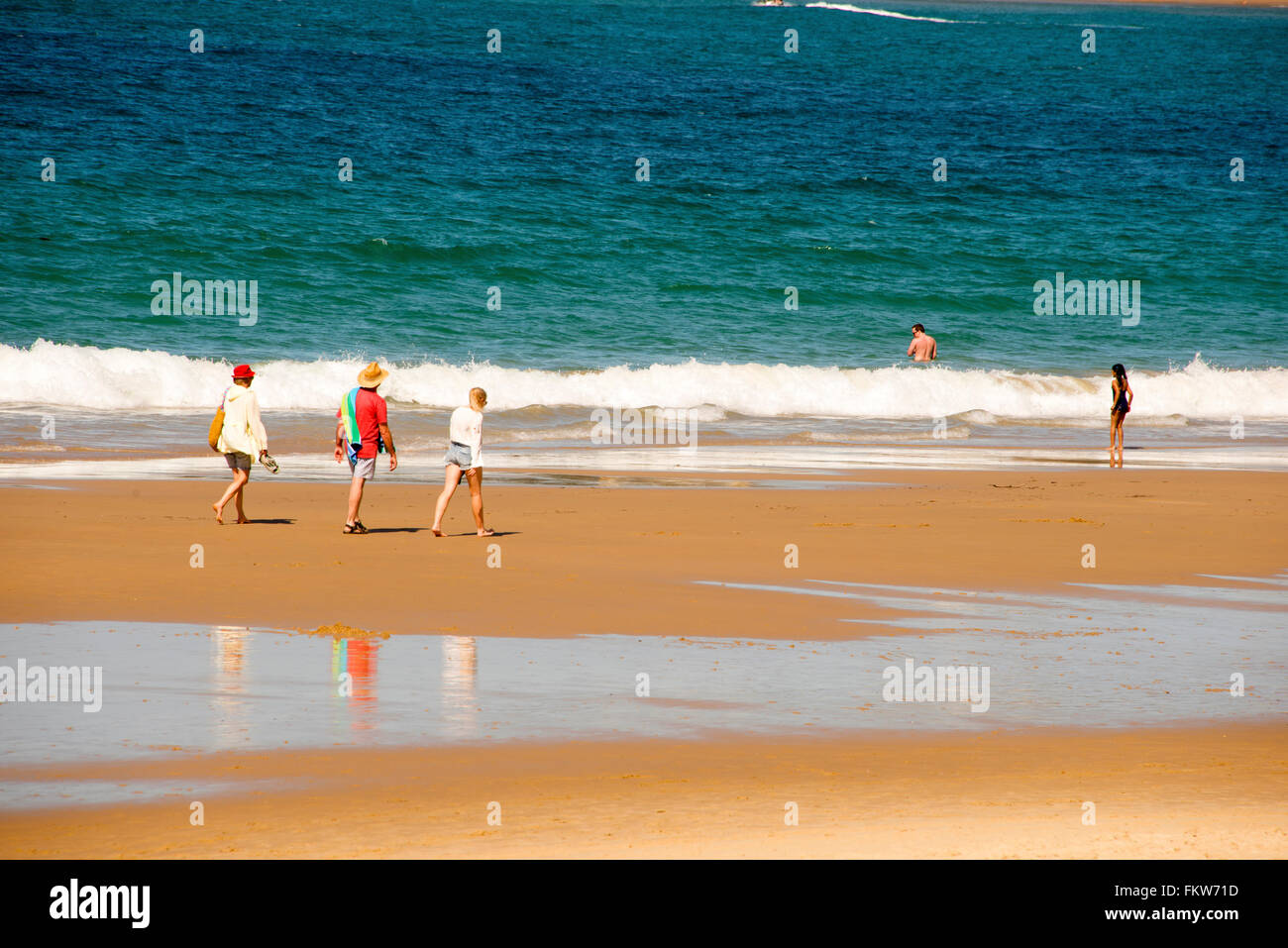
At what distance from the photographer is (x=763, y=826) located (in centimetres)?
462

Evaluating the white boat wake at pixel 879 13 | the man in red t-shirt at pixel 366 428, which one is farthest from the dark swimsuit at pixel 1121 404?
the white boat wake at pixel 879 13

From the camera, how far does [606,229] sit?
38500 millimetres

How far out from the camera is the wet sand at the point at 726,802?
173 inches

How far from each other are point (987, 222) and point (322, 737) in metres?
39.9

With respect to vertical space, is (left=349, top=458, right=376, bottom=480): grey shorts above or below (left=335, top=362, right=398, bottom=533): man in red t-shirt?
below

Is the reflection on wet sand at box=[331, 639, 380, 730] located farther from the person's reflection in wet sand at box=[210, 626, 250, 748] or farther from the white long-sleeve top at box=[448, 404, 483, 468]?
the white long-sleeve top at box=[448, 404, 483, 468]

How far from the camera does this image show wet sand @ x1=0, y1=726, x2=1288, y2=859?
173 inches

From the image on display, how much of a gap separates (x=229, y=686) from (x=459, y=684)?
104 centimetres

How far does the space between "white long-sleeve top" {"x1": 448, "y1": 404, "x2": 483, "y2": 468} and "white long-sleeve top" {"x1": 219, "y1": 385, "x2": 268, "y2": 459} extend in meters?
1.63

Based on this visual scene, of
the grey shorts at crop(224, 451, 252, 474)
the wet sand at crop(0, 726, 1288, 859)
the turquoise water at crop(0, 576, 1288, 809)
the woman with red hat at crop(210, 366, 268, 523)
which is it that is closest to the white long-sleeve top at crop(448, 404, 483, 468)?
the woman with red hat at crop(210, 366, 268, 523)

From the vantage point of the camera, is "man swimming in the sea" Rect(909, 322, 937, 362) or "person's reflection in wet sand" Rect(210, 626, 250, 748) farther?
"man swimming in the sea" Rect(909, 322, 937, 362)

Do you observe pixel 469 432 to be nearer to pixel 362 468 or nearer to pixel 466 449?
pixel 466 449

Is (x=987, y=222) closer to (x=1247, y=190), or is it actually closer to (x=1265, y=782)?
(x=1247, y=190)

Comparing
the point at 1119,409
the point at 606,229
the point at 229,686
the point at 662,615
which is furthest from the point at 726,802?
the point at 606,229
